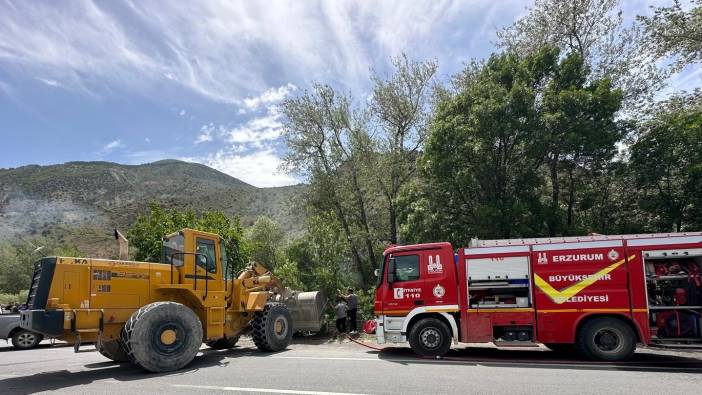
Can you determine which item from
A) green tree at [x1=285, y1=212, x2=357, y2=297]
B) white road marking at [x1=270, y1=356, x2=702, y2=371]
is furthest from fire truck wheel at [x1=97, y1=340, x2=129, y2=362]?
green tree at [x1=285, y1=212, x2=357, y2=297]

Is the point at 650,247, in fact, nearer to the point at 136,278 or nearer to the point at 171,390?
the point at 171,390

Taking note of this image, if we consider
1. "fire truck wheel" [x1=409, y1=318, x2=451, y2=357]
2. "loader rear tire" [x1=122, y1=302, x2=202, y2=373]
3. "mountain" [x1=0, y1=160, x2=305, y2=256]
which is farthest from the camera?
"mountain" [x1=0, y1=160, x2=305, y2=256]

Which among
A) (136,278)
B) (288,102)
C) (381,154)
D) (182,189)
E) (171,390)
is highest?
(182,189)

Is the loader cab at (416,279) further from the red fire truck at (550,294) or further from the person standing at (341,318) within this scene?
the person standing at (341,318)

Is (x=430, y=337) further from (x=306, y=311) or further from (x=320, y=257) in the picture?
(x=320, y=257)

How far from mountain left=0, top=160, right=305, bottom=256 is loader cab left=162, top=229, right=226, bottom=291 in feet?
168

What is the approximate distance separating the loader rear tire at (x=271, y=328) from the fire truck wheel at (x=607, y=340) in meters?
7.63

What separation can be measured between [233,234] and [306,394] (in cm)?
1975

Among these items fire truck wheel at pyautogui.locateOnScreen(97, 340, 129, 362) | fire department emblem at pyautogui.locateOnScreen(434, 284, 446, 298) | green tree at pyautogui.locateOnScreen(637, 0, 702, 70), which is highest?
green tree at pyautogui.locateOnScreen(637, 0, 702, 70)

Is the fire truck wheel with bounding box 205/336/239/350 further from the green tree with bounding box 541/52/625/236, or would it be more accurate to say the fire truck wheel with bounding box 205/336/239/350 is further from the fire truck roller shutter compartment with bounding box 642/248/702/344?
the green tree with bounding box 541/52/625/236

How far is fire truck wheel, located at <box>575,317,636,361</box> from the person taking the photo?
31.2 feet

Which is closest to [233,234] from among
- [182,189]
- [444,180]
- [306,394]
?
[444,180]

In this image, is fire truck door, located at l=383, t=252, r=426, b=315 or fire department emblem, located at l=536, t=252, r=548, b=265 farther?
fire truck door, located at l=383, t=252, r=426, b=315

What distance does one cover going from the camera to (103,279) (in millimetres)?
9469
